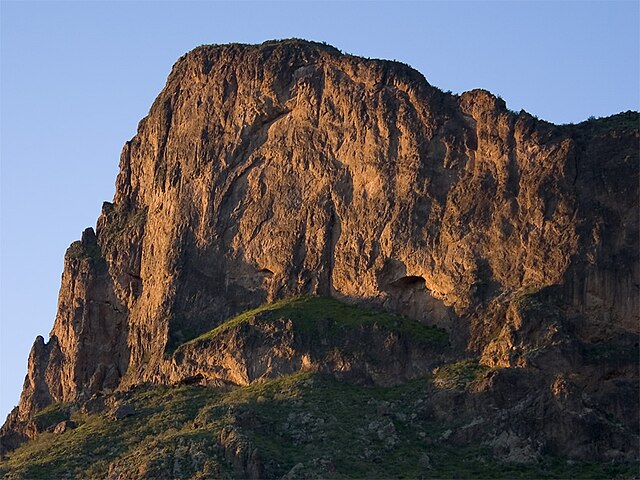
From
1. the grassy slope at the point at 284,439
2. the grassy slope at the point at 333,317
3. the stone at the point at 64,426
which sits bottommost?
the grassy slope at the point at 284,439

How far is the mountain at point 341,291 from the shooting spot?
106500mm

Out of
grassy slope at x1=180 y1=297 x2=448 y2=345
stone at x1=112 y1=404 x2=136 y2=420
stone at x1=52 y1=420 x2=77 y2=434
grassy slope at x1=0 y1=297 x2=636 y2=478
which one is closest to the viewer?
grassy slope at x1=0 y1=297 x2=636 y2=478

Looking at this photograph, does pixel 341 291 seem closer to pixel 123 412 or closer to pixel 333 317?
pixel 333 317

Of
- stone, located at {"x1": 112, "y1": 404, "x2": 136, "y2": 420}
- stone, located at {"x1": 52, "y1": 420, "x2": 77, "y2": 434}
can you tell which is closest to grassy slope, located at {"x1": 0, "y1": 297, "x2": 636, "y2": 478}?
stone, located at {"x1": 112, "y1": 404, "x2": 136, "y2": 420}

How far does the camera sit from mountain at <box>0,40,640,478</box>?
349 ft

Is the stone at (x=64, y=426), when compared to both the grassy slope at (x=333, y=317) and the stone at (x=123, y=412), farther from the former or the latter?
the grassy slope at (x=333, y=317)

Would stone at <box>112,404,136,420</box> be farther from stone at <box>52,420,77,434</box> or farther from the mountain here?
stone at <box>52,420,77,434</box>

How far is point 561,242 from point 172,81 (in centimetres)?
2772

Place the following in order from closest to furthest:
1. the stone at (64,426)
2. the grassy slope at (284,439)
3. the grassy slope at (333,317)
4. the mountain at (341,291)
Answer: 1. the grassy slope at (284,439)
2. the mountain at (341,291)
3. the grassy slope at (333,317)
4. the stone at (64,426)

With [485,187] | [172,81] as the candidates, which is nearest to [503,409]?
[485,187]

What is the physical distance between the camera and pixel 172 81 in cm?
13025

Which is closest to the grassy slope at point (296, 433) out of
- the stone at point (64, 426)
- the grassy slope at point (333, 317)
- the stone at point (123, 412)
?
the grassy slope at point (333, 317)

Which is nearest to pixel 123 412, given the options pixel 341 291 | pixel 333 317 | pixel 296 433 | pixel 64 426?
pixel 64 426

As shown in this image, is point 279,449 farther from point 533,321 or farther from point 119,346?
point 119,346
